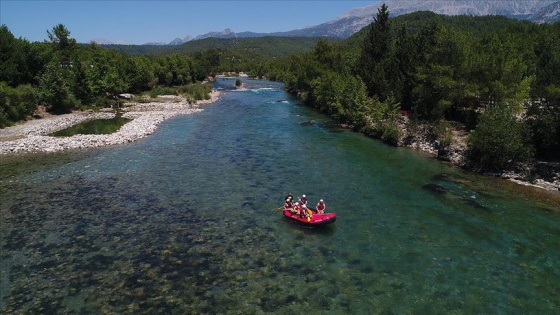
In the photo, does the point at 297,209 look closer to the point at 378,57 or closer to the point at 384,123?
the point at 384,123

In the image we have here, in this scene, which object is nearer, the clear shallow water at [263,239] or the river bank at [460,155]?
the clear shallow water at [263,239]

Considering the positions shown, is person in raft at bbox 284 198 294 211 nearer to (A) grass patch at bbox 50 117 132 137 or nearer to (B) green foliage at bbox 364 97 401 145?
(B) green foliage at bbox 364 97 401 145

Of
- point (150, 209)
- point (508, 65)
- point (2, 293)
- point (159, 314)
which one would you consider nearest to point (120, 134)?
point (150, 209)

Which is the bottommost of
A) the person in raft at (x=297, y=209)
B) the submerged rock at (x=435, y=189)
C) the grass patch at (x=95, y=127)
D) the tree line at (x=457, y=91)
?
the submerged rock at (x=435, y=189)

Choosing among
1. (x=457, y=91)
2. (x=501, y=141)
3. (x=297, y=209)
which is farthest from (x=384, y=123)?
(x=297, y=209)

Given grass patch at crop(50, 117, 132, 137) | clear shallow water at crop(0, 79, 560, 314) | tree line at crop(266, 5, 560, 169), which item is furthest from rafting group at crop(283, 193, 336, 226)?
grass patch at crop(50, 117, 132, 137)

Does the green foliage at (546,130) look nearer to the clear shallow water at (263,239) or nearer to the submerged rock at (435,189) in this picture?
the clear shallow water at (263,239)

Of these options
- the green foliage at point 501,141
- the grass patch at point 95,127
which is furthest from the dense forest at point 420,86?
the grass patch at point 95,127

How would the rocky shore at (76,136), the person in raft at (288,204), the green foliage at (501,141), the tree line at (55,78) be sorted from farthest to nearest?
1. the tree line at (55,78)
2. the rocky shore at (76,136)
3. the green foliage at (501,141)
4. the person in raft at (288,204)
